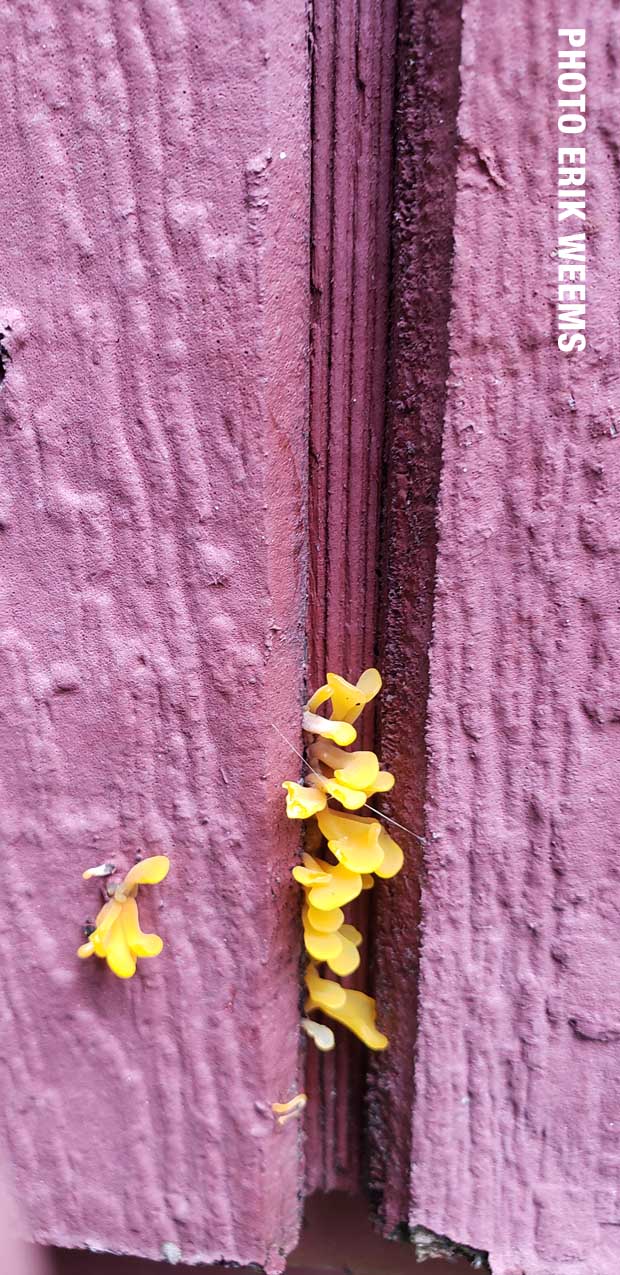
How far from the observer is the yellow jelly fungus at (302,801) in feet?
1.65

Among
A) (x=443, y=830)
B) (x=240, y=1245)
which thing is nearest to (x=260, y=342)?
(x=443, y=830)

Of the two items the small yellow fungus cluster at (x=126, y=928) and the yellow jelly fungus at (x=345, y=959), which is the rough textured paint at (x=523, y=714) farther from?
the small yellow fungus cluster at (x=126, y=928)

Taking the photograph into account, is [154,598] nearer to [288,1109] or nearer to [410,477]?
[410,477]

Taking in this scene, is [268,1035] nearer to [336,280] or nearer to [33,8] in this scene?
[336,280]

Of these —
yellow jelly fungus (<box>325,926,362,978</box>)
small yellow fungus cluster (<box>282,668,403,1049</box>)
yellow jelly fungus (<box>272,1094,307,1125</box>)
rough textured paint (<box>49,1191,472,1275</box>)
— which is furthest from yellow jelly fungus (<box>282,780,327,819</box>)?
rough textured paint (<box>49,1191,472,1275</box>)

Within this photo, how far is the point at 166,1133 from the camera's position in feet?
1.98

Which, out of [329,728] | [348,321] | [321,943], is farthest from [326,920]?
[348,321]

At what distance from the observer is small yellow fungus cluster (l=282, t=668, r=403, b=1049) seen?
0.51m

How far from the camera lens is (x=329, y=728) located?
0.53 m

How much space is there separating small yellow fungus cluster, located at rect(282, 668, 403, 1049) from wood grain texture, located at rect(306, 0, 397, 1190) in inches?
2.1

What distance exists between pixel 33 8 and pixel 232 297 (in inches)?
7.8

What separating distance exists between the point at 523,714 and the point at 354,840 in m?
0.14

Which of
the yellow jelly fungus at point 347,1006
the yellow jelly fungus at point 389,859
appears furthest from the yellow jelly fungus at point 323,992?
the yellow jelly fungus at point 389,859

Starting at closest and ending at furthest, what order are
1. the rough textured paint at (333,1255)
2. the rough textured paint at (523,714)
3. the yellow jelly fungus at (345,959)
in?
the rough textured paint at (523,714) → the yellow jelly fungus at (345,959) → the rough textured paint at (333,1255)
